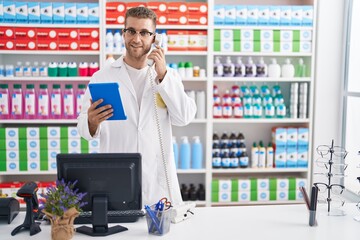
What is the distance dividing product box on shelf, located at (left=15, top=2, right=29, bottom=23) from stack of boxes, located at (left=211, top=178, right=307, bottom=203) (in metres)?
2.30

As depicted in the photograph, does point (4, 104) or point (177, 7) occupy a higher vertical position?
point (177, 7)

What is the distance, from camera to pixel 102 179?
6.89 ft

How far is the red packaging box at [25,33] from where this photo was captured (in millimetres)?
4277

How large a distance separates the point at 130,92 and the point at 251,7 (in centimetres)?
212

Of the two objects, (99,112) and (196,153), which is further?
(196,153)

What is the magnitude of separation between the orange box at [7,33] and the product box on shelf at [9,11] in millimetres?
72

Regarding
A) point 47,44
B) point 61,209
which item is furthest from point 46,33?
point 61,209

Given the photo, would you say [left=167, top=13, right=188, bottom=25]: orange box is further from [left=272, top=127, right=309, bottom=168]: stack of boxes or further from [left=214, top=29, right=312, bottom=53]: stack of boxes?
[left=272, top=127, right=309, bottom=168]: stack of boxes

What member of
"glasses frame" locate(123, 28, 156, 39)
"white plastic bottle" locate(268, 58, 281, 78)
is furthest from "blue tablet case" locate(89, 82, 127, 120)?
"white plastic bottle" locate(268, 58, 281, 78)

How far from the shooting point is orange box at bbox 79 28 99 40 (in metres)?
4.32

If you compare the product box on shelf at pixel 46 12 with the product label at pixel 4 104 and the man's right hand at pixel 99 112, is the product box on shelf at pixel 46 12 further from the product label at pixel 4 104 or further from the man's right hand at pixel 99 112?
the man's right hand at pixel 99 112

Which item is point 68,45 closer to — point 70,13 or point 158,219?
point 70,13

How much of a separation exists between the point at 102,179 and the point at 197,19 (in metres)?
2.63

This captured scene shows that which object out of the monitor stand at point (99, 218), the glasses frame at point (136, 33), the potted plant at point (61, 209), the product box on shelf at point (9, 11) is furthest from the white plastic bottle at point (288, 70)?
the potted plant at point (61, 209)
